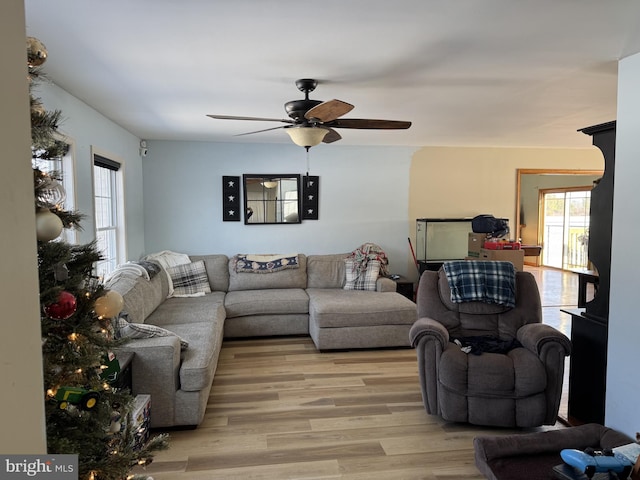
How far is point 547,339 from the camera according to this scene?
8.62 feet

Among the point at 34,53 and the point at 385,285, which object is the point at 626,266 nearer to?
the point at 385,285

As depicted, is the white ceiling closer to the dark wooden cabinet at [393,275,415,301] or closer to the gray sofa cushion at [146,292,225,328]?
the gray sofa cushion at [146,292,225,328]

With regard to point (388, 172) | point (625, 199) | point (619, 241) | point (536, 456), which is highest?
point (388, 172)

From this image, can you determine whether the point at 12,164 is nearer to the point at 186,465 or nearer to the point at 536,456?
the point at 186,465

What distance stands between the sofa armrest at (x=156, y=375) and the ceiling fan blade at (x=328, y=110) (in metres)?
1.72

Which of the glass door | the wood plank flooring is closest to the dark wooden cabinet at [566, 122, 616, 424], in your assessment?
the wood plank flooring

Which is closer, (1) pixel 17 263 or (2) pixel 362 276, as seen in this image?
(1) pixel 17 263

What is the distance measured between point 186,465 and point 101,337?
139cm

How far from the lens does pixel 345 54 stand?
2.37 m

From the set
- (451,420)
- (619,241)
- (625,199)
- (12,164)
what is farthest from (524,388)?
(12,164)

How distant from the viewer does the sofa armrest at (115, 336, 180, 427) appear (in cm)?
267

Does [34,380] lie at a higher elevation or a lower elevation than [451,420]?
higher

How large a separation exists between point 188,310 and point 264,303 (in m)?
0.84

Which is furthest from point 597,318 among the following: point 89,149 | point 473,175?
point 89,149
